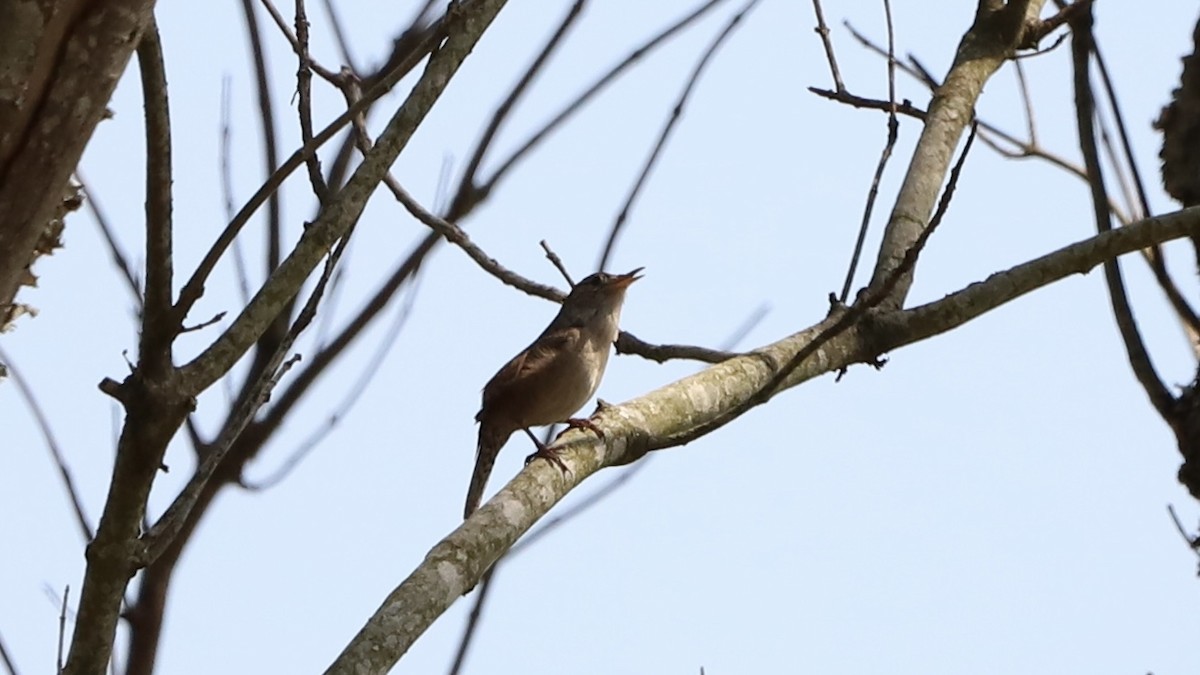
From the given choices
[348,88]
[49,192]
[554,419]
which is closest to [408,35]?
[348,88]

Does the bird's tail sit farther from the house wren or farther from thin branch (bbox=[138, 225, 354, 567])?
thin branch (bbox=[138, 225, 354, 567])

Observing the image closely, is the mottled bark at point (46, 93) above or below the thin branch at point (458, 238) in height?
below

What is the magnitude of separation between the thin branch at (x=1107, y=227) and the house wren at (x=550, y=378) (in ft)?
4.98

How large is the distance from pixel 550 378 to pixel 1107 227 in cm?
178

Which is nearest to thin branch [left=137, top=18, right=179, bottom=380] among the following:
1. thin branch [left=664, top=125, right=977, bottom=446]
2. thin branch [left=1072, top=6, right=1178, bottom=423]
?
thin branch [left=664, top=125, right=977, bottom=446]

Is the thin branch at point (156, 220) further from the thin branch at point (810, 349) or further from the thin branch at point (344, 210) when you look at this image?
the thin branch at point (810, 349)

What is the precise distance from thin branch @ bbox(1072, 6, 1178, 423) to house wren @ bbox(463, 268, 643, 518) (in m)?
1.52

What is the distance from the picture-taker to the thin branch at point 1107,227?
3.61 m

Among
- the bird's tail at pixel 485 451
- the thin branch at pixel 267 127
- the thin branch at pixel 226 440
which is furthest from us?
the bird's tail at pixel 485 451

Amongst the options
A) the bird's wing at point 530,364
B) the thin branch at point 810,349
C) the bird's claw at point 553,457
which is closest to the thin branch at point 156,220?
the bird's claw at point 553,457

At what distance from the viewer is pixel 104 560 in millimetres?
1949

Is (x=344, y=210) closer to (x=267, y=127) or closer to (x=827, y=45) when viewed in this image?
(x=267, y=127)

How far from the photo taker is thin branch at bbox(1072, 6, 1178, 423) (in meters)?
3.61

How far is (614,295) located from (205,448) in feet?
8.56
